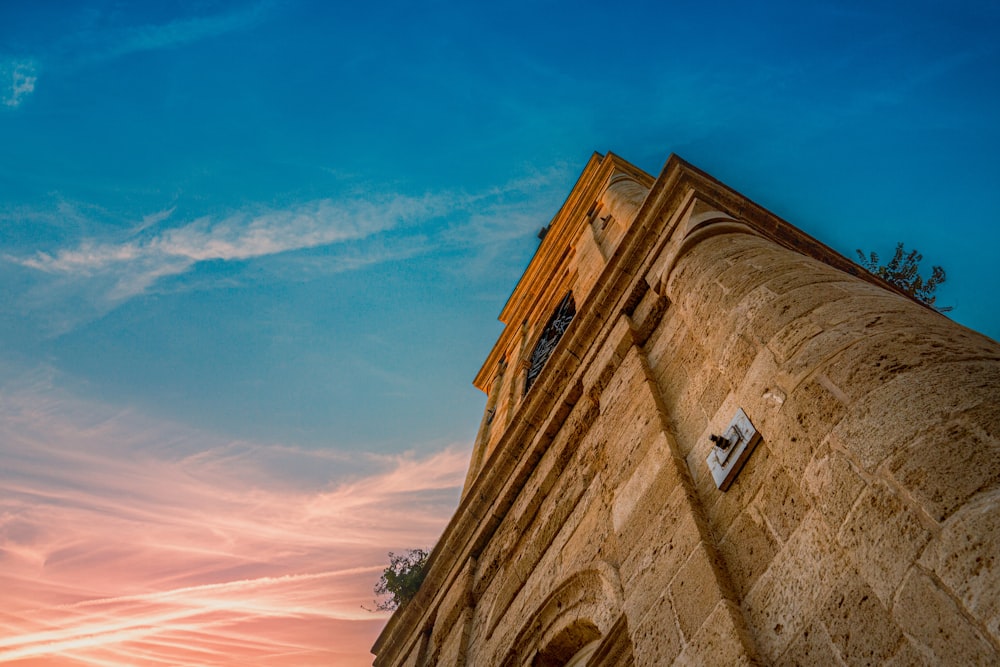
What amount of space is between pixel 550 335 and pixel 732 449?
871cm

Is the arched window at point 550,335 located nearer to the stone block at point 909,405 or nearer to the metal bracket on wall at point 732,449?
the metal bracket on wall at point 732,449

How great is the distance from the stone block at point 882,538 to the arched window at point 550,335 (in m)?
8.50

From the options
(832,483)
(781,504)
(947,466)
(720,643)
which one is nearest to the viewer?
(947,466)

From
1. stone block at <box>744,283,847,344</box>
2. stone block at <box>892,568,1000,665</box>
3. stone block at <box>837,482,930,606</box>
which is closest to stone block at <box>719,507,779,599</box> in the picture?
stone block at <box>837,482,930,606</box>

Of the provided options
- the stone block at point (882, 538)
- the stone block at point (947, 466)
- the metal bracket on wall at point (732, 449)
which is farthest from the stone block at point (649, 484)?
the stone block at point (947, 466)

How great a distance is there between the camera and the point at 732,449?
2.64 m

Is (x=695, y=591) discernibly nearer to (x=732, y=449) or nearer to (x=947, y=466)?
(x=732, y=449)

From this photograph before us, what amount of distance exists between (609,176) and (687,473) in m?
11.1

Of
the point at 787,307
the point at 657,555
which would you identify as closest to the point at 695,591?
the point at 657,555

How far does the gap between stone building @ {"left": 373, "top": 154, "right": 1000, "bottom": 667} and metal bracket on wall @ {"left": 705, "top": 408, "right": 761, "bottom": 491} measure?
11mm

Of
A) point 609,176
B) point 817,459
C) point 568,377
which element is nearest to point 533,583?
point 568,377

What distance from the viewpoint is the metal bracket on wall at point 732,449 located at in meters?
2.55

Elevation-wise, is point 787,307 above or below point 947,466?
above

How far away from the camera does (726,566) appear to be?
237 centimetres
